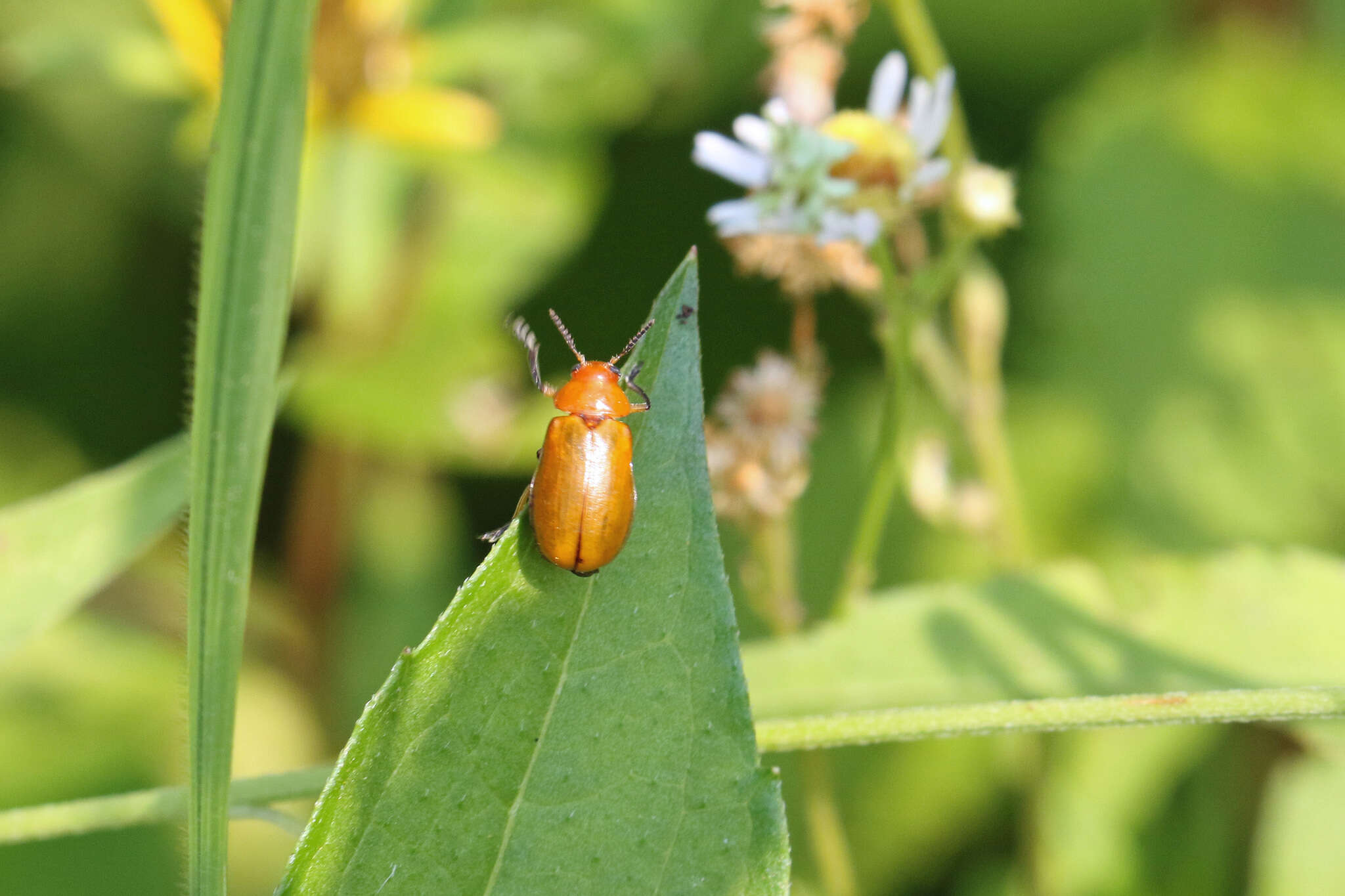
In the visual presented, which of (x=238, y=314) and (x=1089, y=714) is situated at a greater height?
(x=238, y=314)

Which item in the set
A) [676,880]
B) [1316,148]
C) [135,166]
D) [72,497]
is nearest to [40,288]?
[135,166]

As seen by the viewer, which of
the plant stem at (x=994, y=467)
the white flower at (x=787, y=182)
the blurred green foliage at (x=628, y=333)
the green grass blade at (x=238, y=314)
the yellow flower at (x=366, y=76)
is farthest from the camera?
the blurred green foliage at (x=628, y=333)

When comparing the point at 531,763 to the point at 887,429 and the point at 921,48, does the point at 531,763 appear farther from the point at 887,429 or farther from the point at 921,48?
the point at 921,48

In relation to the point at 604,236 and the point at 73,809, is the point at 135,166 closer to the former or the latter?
the point at 604,236

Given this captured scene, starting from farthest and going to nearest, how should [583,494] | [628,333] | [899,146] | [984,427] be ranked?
[628,333]
[984,427]
[899,146]
[583,494]

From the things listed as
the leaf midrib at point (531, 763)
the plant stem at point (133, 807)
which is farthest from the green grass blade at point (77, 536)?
the leaf midrib at point (531, 763)

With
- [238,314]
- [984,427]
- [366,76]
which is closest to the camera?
[238,314]

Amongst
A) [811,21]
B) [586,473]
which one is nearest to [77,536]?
[586,473]

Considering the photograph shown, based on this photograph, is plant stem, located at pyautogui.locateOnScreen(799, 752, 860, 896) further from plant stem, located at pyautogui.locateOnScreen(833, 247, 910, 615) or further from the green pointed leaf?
Result: the green pointed leaf

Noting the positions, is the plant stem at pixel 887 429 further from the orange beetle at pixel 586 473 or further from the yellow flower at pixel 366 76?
the yellow flower at pixel 366 76
